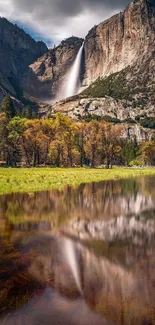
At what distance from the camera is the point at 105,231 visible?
12.2 metres

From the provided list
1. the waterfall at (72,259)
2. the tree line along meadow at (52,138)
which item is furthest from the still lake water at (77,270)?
the tree line along meadow at (52,138)

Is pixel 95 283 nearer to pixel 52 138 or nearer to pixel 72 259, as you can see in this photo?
pixel 72 259

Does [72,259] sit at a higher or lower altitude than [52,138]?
lower

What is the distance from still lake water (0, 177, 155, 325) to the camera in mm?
5684

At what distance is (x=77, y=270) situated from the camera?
25.7 ft

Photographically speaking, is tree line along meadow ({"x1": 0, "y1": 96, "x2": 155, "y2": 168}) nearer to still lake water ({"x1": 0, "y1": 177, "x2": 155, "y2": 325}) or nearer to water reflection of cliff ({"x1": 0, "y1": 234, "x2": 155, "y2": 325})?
still lake water ({"x1": 0, "y1": 177, "x2": 155, "y2": 325})

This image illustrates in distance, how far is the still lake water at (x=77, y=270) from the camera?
5684 millimetres

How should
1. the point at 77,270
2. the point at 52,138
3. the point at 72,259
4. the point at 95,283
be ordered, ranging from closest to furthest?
the point at 95,283 < the point at 77,270 < the point at 72,259 < the point at 52,138

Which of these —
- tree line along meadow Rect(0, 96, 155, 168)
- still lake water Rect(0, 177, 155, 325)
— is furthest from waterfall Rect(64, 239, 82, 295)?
tree line along meadow Rect(0, 96, 155, 168)

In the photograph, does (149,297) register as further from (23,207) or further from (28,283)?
(23,207)

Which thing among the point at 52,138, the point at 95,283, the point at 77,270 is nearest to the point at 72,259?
the point at 77,270

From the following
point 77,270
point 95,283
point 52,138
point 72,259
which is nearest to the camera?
point 95,283

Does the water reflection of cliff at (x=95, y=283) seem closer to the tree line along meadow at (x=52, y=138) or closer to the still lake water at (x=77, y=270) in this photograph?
the still lake water at (x=77, y=270)

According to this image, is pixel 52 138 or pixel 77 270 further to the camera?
pixel 52 138
